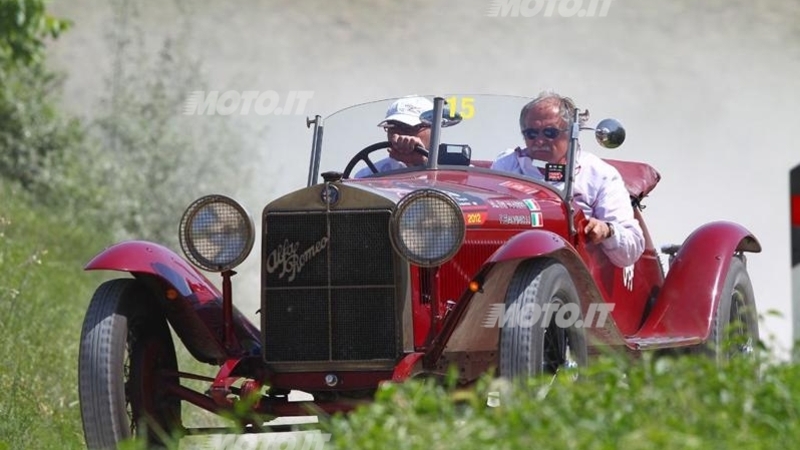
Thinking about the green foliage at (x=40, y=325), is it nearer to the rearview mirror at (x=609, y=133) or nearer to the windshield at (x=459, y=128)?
the windshield at (x=459, y=128)

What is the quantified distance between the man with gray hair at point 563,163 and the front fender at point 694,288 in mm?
447

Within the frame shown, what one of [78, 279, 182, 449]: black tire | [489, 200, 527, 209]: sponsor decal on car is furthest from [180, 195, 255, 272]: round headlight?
[489, 200, 527, 209]: sponsor decal on car

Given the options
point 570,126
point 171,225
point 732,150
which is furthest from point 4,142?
point 570,126

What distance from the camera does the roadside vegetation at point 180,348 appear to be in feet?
17.4

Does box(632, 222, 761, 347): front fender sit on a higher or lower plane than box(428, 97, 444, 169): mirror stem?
lower

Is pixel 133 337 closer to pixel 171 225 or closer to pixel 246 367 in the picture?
pixel 246 367

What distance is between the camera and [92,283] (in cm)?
1645

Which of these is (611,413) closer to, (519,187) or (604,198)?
(519,187)

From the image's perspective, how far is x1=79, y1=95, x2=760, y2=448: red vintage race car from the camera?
798 cm

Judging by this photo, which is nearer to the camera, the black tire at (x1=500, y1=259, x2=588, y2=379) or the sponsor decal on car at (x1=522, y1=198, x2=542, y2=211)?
the black tire at (x1=500, y1=259, x2=588, y2=379)

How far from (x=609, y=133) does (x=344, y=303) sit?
2.11 metres

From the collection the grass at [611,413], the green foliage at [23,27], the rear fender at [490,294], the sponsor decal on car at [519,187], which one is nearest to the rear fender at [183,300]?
the rear fender at [490,294]

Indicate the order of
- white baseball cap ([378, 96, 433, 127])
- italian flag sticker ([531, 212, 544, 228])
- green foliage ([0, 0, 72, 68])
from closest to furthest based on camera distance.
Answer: italian flag sticker ([531, 212, 544, 228]) → white baseball cap ([378, 96, 433, 127]) → green foliage ([0, 0, 72, 68])

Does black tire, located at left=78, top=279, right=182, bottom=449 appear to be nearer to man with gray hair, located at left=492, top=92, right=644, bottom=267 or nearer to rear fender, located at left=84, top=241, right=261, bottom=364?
rear fender, located at left=84, top=241, right=261, bottom=364
